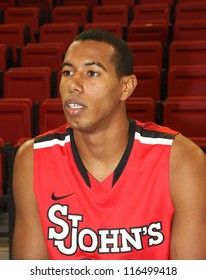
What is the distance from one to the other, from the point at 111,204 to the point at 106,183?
0.14 ft

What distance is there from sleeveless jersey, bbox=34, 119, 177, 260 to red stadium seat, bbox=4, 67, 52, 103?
1892 mm

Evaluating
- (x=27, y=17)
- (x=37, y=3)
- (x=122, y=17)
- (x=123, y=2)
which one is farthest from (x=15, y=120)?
(x=37, y=3)

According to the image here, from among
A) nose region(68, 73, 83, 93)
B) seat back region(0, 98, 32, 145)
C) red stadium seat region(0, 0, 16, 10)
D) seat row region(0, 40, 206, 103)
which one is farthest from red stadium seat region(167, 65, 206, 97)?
red stadium seat region(0, 0, 16, 10)

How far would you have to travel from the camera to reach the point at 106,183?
0.97 m

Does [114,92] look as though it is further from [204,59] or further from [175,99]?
[204,59]

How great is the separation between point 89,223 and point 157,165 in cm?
16

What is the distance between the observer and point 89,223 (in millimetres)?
941

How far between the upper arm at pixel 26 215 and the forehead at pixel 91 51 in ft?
0.68

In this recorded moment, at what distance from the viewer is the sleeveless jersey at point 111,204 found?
93 centimetres

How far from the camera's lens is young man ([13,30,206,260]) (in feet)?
3.02

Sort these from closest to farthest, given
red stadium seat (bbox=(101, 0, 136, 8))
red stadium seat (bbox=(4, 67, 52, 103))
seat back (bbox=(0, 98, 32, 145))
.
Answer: seat back (bbox=(0, 98, 32, 145))
red stadium seat (bbox=(4, 67, 52, 103))
red stadium seat (bbox=(101, 0, 136, 8))

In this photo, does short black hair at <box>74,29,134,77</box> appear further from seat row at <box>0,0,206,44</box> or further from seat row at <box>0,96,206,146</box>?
seat row at <box>0,0,206,44</box>

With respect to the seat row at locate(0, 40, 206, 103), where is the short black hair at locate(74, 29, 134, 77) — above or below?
above
